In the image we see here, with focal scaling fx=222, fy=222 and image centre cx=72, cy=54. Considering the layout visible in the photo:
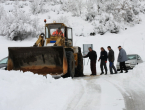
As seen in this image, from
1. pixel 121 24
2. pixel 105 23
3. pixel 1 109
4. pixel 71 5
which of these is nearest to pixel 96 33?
pixel 105 23

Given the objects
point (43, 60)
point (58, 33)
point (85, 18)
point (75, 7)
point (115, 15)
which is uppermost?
point (75, 7)

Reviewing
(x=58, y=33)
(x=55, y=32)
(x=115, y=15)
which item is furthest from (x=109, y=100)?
(x=115, y=15)

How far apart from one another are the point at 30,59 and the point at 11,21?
17.8 metres

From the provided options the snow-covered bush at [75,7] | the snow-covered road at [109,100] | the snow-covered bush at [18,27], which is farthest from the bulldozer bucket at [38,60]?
the snow-covered bush at [75,7]

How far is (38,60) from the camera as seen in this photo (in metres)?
9.77

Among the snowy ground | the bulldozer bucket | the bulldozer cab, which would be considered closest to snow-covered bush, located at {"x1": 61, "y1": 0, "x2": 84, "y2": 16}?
the bulldozer cab

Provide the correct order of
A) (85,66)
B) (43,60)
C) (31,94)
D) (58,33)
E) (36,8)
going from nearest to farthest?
(31,94) < (43,60) < (58,33) < (85,66) < (36,8)

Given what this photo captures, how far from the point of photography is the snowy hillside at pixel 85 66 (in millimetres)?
5318

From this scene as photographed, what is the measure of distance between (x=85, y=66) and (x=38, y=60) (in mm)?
10638

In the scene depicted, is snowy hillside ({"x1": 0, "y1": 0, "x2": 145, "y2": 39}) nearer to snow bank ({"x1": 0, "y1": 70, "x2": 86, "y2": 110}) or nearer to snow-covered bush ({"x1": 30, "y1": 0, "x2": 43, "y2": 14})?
snow-covered bush ({"x1": 30, "y1": 0, "x2": 43, "y2": 14})

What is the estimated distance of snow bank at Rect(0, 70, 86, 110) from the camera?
4.89m

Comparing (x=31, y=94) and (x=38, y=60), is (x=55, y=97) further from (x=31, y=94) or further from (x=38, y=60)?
(x=38, y=60)

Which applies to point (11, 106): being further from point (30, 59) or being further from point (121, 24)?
point (121, 24)

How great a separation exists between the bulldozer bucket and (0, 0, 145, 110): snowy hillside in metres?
1.03
